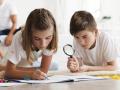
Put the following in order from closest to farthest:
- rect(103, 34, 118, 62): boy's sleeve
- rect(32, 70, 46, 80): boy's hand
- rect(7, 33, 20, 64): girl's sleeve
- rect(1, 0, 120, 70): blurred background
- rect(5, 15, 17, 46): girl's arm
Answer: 1. rect(32, 70, 46, 80): boy's hand
2. rect(7, 33, 20, 64): girl's sleeve
3. rect(103, 34, 118, 62): boy's sleeve
4. rect(5, 15, 17, 46): girl's arm
5. rect(1, 0, 120, 70): blurred background

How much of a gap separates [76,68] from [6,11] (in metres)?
1.81

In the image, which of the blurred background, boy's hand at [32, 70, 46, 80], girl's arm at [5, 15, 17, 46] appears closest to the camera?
boy's hand at [32, 70, 46, 80]

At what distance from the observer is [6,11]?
336cm

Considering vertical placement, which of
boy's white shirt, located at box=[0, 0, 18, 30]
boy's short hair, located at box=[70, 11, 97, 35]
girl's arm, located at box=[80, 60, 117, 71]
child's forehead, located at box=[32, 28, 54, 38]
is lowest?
girl's arm, located at box=[80, 60, 117, 71]

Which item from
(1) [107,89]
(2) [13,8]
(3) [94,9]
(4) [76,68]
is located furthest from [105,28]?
(1) [107,89]

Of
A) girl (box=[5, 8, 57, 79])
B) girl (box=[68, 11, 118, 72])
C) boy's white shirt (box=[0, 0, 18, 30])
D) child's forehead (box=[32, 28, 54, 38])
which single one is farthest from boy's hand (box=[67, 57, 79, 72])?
boy's white shirt (box=[0, 0, 18, 30])

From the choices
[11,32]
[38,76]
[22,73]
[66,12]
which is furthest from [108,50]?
[66,12]

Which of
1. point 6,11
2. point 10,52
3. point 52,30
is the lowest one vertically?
point 10,52

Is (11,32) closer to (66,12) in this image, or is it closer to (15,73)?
(66,12)

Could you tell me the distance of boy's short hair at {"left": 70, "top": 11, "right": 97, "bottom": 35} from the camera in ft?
6.25

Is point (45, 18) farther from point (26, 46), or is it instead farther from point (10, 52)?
point (10, 52)

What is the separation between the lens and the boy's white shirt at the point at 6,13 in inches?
132

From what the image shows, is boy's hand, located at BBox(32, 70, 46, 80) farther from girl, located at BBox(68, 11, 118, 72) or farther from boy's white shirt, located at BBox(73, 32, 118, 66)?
boy's white shirt, located at BBox(73, 32, 118, 66)

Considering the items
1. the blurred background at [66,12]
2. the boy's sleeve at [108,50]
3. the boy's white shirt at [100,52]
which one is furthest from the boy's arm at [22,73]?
the blurred background at [66,12]
